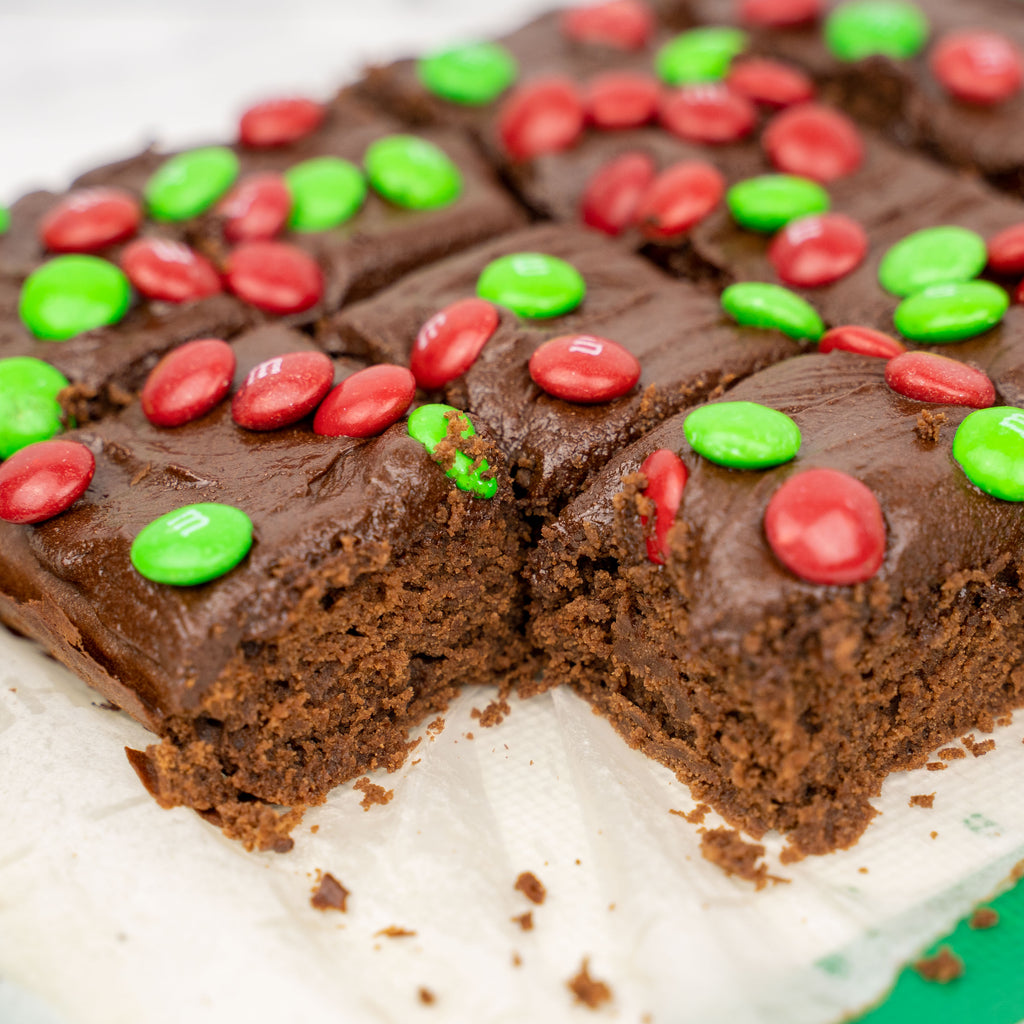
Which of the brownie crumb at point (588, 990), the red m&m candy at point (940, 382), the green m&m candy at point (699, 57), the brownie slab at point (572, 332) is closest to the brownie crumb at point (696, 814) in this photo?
the brownie crumb at point (588, 990)

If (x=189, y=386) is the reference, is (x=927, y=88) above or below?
below

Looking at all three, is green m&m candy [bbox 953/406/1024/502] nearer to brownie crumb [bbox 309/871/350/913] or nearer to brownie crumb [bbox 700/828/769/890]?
brownie crumb [bbox 700/828/769/890]

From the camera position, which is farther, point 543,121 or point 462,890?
point 543,121

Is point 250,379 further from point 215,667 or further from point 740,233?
point 740,233

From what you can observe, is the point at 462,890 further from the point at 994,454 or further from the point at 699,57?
the point at 699,57

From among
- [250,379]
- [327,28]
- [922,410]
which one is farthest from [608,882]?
[327,28]

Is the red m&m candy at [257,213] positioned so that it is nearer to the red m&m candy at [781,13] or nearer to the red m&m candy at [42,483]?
the red m&m candy at [42,483]

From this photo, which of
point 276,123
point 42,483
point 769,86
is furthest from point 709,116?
point 42,483
